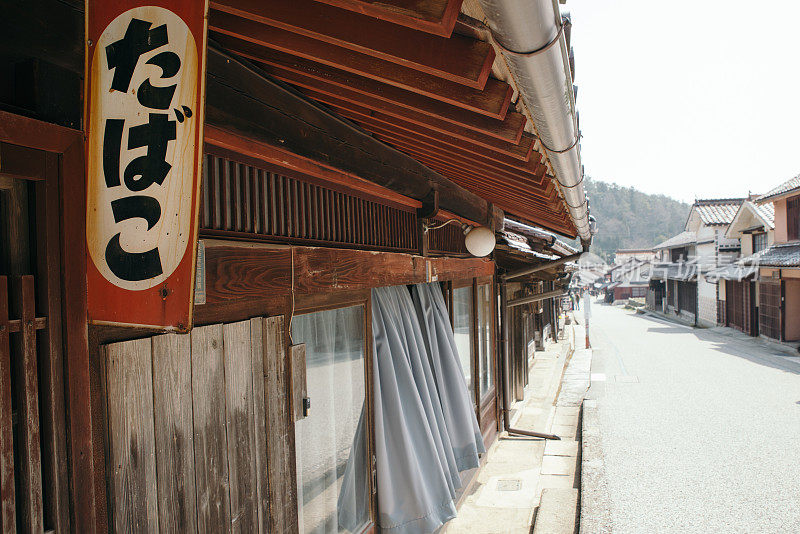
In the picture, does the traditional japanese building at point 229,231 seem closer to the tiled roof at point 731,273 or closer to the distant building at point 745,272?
the tiled roof at point 731,273

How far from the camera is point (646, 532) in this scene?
21.1 ft

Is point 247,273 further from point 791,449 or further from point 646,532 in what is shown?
point 791,449

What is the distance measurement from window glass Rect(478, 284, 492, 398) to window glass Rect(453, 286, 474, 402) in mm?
422

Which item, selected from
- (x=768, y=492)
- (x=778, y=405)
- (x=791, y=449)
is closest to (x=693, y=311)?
(x=778, y=405)

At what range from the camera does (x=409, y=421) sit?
446cm

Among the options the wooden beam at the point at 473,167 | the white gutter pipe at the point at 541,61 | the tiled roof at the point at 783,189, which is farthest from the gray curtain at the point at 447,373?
the tiled roof at the point at 783,189

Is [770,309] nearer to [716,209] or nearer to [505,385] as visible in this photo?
[716,209]

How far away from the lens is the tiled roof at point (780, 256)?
72.3 feet

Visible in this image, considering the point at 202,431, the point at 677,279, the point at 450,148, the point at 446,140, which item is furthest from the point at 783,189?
the point at 202,431

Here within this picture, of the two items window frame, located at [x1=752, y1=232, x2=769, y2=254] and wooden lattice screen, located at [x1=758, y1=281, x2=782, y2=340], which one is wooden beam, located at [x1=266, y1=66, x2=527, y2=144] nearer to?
wooden lattice screen, located at [x1=758, y1=281, x2=782, y2=340]

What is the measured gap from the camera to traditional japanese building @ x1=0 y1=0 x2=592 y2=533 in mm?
1491

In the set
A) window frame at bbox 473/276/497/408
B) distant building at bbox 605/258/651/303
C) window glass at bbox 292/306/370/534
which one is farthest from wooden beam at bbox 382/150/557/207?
distant building at bbox 605/258/651/303

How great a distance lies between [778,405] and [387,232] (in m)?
13.1

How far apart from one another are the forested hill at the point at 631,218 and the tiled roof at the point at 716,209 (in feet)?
237
